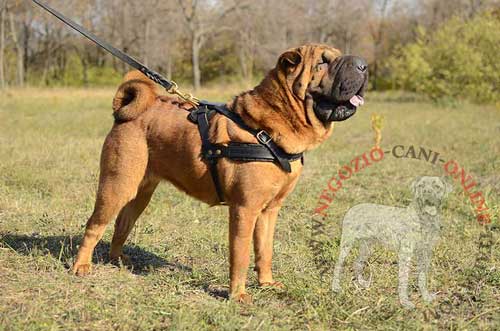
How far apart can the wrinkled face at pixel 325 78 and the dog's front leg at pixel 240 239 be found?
0.88 metres

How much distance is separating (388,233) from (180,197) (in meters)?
3.48

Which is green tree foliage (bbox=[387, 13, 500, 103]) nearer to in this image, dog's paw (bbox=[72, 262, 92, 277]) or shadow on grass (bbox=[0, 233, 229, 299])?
shadow on grass (bbox=[0, 233, 229, 299])

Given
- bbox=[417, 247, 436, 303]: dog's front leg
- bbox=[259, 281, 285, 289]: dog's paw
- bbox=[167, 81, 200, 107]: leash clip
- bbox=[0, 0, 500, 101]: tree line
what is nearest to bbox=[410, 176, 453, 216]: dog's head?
bbox=[417, 247, 436, 303]: dog's front leg

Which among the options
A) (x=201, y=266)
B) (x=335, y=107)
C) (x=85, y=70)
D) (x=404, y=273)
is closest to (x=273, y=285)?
(x=201, y=266)

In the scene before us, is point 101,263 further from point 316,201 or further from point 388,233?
point 316,201

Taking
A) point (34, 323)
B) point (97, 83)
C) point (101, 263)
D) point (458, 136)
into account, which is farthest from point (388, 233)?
point (97, 83)

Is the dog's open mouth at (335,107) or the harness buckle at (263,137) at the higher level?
the dog's open mouth at (335,107)

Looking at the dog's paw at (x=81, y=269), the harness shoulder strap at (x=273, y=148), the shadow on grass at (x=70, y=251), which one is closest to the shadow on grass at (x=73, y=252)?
the shadow on grass at (x=70, y=251)

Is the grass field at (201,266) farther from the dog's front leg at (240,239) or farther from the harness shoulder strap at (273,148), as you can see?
the harness shoulder strap at (273,148)

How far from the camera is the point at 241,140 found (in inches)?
154

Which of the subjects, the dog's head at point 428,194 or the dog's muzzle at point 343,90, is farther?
the dog's head at point 428,194

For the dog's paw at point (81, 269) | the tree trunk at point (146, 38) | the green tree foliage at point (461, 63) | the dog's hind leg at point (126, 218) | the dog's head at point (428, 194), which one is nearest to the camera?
the dog's paw at point (81, 269)

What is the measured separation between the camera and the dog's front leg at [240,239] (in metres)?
3.86

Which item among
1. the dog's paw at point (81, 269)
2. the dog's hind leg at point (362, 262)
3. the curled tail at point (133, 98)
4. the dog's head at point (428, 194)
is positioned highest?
the curled tail at point (133, 98)
